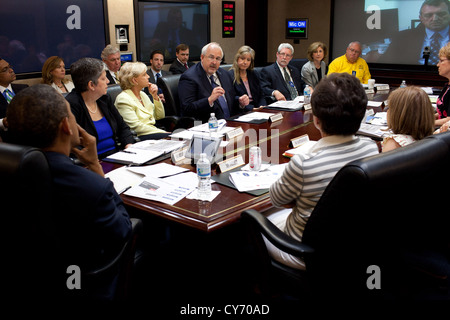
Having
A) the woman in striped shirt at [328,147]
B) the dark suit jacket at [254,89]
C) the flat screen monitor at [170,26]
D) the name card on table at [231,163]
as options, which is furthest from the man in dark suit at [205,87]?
the flat screen monitor at [170,26]

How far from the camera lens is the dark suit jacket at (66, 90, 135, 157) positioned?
2.93 m

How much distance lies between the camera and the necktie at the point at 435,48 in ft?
23.8

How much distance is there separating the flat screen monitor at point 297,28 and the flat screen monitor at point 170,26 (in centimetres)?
213

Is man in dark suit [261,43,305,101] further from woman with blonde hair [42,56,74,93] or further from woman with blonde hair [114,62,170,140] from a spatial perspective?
woman with blonde hair [42,56,74,93]

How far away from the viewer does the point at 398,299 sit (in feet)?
5.46

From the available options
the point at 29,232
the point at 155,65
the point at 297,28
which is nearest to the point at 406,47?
the point at 297,28

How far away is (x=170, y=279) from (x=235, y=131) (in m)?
1.17

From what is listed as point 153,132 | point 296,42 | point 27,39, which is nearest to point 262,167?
point 153,132

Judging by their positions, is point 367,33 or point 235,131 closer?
point 235,131

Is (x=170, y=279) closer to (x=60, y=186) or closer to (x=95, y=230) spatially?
(x=95, y=230)

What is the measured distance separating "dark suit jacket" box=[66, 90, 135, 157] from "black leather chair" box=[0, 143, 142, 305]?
1.63m

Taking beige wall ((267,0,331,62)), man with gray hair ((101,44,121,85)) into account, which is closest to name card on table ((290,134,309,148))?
man with gray hair ((101,44,121,85))

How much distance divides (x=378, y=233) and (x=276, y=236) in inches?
15.0

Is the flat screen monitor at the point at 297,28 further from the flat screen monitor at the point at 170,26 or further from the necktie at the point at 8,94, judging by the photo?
the necktie at the point at 8,94
